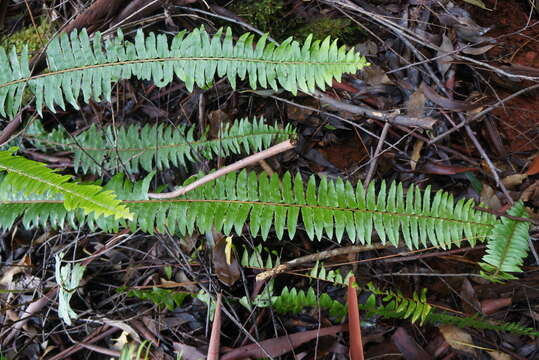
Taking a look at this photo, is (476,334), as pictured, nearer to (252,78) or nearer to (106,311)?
(252,78)

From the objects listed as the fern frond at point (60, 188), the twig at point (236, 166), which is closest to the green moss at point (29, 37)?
the fern frond at point (60, 188)

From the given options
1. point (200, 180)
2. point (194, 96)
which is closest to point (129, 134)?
point (194, 96)

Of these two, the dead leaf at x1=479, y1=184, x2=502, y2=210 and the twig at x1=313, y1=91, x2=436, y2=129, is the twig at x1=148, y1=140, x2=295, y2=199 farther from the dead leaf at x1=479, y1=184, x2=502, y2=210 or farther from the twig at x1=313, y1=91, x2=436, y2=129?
the dead leaf at x1=479, y1=184, x2=502, y2=210

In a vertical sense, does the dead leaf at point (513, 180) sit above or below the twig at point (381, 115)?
below

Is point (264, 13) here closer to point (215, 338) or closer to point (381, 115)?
point (381, 115)

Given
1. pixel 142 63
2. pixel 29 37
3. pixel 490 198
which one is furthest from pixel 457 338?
pixel 29 37

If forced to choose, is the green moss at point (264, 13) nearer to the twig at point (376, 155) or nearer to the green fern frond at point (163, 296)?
the twig at point (376, 155)
